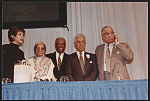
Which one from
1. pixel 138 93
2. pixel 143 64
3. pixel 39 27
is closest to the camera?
pixel 138 93

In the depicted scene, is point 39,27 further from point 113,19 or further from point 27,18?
point 113,19

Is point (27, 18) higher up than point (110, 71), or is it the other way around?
point (27, 18)

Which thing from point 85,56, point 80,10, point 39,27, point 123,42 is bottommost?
point 85,56

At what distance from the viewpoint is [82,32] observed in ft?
18.4

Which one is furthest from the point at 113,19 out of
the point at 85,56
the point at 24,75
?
the point at 24,75

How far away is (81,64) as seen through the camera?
533 centimetres

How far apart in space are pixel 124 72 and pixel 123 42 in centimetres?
80

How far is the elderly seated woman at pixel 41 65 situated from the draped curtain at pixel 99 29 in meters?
0.13

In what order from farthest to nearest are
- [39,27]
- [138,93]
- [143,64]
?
[39,27]
[143,64]
[138,93]

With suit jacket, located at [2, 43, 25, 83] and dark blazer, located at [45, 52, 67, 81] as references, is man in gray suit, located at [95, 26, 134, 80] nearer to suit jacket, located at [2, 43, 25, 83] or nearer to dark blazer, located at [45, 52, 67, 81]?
dark blazer, located at [45, 52, 67, 81]

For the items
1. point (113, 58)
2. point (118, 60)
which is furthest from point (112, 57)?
point (118, 60)

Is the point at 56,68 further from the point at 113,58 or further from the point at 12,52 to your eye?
the point at 113,58

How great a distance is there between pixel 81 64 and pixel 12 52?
1.74 m

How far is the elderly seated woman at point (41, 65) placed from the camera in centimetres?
515
